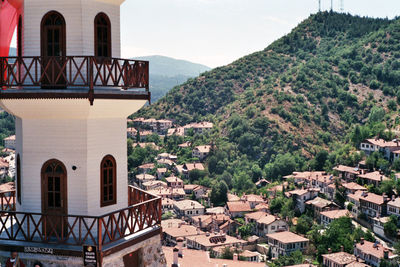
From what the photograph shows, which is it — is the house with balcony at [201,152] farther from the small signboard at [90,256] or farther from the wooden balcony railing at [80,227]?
the small signboard at [90,256]

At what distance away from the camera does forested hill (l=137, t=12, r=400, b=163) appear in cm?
11606

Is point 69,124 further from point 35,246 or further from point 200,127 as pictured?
point 200,127

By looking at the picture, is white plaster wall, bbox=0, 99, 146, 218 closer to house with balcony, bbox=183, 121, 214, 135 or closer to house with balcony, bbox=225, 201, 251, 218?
house with balcony, bbox=225, 201, 251, 218

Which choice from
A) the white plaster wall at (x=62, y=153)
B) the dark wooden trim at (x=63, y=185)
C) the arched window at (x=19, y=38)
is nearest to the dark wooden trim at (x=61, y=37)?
the arched window at (x=19, y=38)

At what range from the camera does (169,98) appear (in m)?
155

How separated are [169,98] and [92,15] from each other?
147 m

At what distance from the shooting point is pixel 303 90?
134 meters

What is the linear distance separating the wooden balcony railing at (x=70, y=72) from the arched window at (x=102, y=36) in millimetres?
253

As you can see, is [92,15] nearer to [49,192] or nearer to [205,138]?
[49,192]

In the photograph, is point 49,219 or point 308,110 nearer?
point 49,219

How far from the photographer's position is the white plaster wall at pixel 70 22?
8.54 m

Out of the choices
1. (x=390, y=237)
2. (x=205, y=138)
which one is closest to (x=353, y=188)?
(x=390, y=237)

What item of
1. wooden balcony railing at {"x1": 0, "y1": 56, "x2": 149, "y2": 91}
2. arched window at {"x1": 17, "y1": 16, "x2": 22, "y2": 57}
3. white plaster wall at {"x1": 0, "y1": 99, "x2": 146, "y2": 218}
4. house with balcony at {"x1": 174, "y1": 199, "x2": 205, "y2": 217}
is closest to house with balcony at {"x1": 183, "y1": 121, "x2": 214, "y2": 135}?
house with balcony at {"x1": 174, "y1": 199, "x2": 205, "y2": 217}

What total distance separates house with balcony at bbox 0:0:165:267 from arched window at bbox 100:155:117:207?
18 mm
